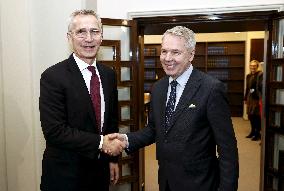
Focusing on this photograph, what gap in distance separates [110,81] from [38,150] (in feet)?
4.31

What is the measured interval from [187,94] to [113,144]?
57 cm

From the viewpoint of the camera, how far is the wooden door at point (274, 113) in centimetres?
304

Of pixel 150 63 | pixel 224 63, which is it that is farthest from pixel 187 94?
pixel 224 63

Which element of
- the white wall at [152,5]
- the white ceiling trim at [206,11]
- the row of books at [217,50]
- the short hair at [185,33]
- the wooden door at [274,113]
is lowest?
the wooden door at [274,113]

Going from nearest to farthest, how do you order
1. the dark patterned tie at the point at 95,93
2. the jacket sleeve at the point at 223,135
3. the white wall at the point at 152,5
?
1. the jacket sleeve at the point at 223,135
2. the dark patterned tie at the point at 95,93
3. the white wall at the point at 152,5

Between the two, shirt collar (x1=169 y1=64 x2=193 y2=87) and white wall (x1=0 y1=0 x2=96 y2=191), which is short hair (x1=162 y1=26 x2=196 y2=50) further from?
white wall (x1=0 y1=0 x2=96 y2=191)

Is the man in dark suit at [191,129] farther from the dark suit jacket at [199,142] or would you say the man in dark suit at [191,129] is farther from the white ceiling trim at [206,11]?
the white ceiling trim at [206,11]

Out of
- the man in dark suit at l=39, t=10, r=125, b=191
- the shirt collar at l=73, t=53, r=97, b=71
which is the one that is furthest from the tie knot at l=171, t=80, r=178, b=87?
the shirt collar at l=73, t=53, r=97, b=71

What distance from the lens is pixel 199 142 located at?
1.69m

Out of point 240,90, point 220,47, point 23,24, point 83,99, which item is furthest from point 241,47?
point 83,99

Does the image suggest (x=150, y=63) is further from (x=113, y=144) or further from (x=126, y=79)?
(x=113, y=144)

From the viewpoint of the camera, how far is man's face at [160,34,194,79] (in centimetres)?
171

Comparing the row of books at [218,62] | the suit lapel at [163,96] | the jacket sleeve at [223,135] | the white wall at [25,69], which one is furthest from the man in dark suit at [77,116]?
the row of books at [218,62]

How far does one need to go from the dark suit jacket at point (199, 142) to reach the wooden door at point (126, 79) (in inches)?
61.2
